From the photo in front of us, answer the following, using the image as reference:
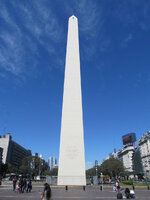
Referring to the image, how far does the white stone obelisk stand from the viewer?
85.5 ft

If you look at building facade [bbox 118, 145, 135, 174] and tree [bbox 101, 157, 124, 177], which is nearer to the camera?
tree [bbox 101, 157, 124, 177]

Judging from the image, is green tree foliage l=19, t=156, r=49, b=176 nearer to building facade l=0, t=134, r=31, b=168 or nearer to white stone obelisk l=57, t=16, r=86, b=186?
building facade l=0, t=134, r=31, b=168

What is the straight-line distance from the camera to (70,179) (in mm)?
25859

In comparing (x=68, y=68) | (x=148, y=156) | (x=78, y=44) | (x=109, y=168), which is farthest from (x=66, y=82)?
(x=148, y=156)

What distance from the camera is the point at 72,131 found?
2758 cm

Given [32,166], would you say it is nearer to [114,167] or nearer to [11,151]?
[114,167]

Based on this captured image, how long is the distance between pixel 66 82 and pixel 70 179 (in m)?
14.0

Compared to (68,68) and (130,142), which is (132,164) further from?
(68,68)

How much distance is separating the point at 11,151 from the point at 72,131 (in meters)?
97.1

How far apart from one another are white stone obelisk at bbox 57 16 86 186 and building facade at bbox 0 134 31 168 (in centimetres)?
8744

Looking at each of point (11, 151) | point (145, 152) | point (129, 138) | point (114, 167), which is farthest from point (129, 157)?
point (11, 151)

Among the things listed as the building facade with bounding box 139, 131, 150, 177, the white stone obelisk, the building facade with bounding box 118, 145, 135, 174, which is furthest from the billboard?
the white stone obelisk

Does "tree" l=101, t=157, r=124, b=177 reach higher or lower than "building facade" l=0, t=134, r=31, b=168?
lower

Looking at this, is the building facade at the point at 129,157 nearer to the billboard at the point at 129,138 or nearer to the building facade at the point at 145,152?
the billboard at the point at 129,138
